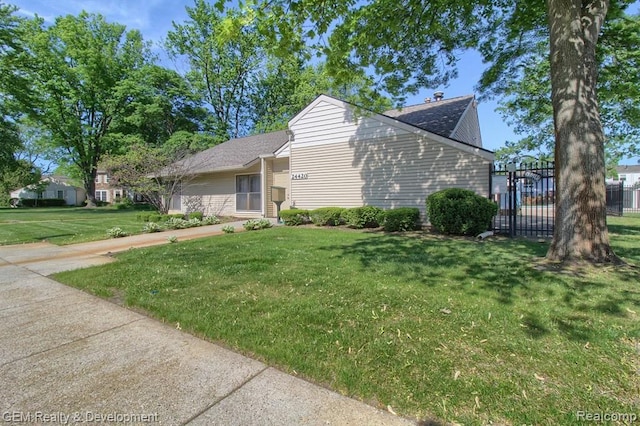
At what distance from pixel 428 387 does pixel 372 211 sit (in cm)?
913

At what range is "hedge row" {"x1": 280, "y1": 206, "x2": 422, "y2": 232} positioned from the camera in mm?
10387

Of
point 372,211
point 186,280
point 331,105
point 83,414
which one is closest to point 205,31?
point 331,105

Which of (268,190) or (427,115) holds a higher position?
(427,115)

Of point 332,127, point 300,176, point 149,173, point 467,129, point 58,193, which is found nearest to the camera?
point 332,127

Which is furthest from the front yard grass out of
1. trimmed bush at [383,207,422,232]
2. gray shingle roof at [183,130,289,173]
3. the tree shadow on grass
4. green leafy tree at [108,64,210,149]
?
green leafy tree at [108,64,210,149]

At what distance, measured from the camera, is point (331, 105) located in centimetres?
1346

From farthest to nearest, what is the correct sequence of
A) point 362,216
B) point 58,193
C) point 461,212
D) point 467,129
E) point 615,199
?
point 58,193 < point 615,199 < point 467,129 < point 362,216 < point 461,212

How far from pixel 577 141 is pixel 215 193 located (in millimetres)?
16243

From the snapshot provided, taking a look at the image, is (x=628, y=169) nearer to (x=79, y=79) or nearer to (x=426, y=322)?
(x=426, y=322)

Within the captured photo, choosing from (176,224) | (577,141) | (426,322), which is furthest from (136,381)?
(176,224)

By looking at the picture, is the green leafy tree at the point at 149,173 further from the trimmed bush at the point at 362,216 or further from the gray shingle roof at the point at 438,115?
→ the gray shingle roof at the point at 438,115

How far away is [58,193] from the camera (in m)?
49.5

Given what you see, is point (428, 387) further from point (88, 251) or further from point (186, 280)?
point (88, 251)

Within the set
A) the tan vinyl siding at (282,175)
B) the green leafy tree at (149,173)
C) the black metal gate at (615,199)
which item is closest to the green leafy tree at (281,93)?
the tan vinyl siding at (282,175)
